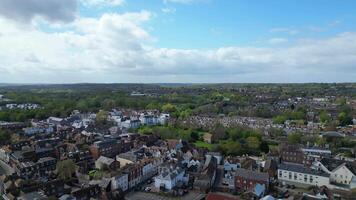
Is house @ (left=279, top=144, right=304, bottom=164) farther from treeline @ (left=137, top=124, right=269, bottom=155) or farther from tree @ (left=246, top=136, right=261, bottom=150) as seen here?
tree @ (left=246, top=136, right=261, bottom=150)

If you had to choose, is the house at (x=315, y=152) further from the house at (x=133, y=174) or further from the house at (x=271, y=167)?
the house at (x=133, y=174)

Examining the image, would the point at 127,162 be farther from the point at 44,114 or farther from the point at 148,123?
the point at 44,114

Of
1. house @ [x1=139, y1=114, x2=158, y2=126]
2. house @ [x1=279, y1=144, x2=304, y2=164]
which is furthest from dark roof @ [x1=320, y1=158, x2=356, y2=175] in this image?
house @ [x1=139, y1=114, x2=158, y2=126]

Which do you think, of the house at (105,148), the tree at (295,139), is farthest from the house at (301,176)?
the house at (105,148)

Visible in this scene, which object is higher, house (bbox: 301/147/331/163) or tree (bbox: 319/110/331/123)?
tree (bbox: 319/110/331/123)

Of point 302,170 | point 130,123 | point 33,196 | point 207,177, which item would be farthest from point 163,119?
point 33,196

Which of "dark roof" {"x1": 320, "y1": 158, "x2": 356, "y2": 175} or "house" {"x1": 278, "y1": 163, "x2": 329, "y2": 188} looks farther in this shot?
"dark roof" {"x1": 320, "y1": 158, "x2": 356, "y2": 175}

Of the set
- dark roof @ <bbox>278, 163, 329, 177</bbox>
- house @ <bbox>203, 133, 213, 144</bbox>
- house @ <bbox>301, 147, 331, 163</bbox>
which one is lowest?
house @ <bbox>203, 133, 213, 144</bbox>
